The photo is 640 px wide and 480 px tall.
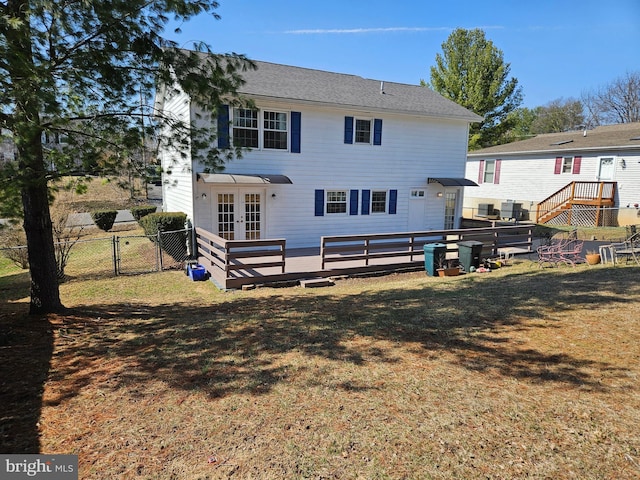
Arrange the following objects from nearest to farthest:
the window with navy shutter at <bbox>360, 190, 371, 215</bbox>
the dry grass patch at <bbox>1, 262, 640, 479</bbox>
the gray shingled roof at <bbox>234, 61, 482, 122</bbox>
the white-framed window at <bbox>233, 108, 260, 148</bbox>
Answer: the dry grass patch at <bbox>1, 262, 640, 479</bbox> < the white-framed window at <bbox>233, 108, 260, 148</bbox> < the gray shingled roof at <bbox>234, 61, 482, 122</bbox> < the window with navy shutter at <bbox>360, 190, 371, 215</bbox>

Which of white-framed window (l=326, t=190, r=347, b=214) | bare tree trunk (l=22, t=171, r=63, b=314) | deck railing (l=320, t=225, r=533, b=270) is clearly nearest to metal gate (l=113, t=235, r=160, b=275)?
bare tree trunk (l=22, t=171, r=63, b=314)

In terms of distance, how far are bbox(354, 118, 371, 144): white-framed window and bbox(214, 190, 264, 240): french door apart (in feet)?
15.3

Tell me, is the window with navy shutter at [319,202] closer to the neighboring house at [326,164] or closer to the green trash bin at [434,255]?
the neighboring house at [326,164]

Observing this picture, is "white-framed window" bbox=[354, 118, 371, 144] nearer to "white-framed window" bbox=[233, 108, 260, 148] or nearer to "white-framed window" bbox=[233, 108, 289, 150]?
"white-framed window" bbox=[233, 108, 289, 150]

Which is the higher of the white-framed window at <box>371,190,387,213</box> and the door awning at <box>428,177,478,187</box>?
the door awning at <box>428,177,478,187</box>

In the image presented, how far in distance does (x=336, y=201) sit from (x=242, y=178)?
409cm

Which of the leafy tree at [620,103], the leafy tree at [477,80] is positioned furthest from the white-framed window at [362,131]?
the leafy tree at [620,103]

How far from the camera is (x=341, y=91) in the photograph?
15688mm

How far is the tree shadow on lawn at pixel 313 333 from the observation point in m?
4.33

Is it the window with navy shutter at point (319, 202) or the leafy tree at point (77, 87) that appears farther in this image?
the window with navy shutter at point (319, 202)

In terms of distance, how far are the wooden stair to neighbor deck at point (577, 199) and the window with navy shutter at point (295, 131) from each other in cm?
1593

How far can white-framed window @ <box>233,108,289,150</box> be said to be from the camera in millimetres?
13086

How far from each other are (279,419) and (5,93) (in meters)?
4.80

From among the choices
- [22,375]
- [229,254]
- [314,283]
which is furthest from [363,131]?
[22,375]
